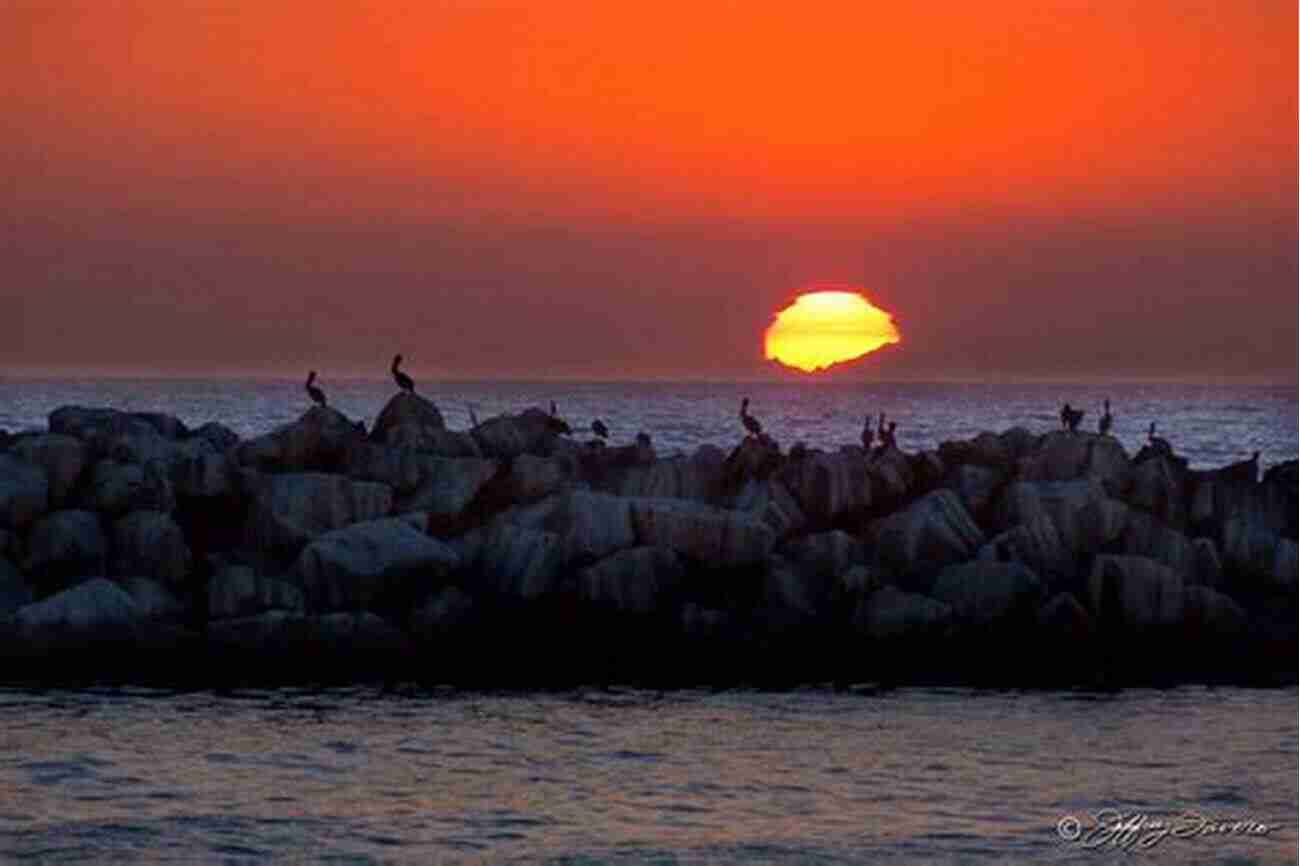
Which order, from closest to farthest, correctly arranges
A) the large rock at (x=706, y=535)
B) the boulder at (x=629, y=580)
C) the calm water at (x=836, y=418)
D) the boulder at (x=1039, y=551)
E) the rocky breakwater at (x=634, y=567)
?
the rocky breakwater at (x=634, y=567)
the boulder at (x=629, y=580)
the large rock at (x=706, y=535)
the boulder at (x=1039, y=551)
the calm water at (x=836, y=418)

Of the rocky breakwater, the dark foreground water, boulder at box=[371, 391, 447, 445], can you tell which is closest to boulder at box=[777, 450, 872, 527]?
the rocky breakwater

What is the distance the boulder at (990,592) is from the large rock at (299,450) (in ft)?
37.0

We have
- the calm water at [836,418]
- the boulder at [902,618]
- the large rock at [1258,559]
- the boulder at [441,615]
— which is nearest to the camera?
the boulder at [902,618]

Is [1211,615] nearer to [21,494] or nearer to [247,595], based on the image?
[247,595]

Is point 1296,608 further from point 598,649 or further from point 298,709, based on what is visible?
point 298,709

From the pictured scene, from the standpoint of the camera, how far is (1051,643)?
38.9 meters

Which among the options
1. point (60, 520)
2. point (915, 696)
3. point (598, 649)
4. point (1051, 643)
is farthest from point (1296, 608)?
point (60, 520)

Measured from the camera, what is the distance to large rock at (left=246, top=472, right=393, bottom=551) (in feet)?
136

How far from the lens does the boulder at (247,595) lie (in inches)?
1544

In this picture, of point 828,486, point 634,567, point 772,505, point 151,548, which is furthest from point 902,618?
point 151,548

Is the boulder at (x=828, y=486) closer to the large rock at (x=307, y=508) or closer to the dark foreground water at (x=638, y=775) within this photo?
the large rock at (x=307, y=508)

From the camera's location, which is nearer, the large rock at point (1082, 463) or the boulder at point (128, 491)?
the boulder at point (128, 491)

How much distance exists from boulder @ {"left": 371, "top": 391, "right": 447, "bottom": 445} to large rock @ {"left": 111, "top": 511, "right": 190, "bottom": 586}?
680 cm

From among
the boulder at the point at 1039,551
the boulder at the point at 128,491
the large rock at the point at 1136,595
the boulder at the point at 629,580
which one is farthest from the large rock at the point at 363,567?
the large rock at the point at 1136,595
